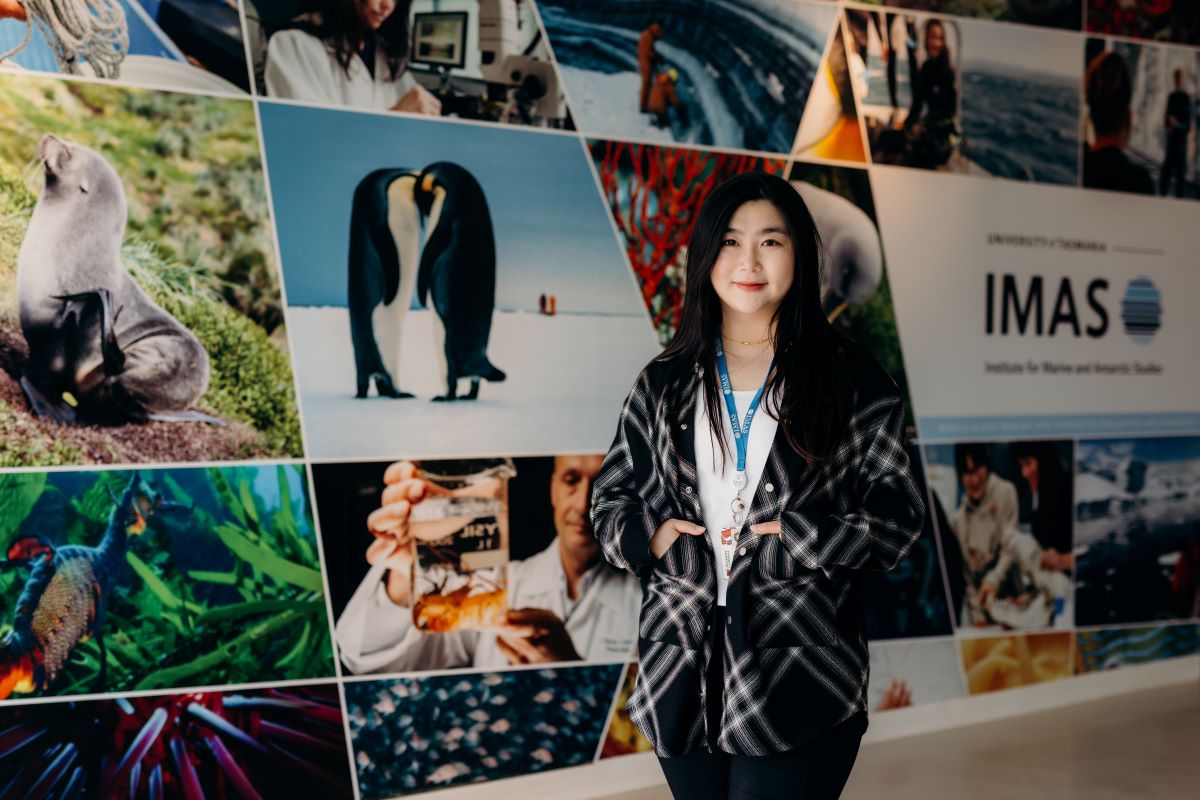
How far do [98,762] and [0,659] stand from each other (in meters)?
0.38

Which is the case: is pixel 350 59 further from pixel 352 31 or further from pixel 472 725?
pixel 472 725

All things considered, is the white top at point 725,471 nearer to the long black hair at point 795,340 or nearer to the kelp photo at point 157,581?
the long black hair at point 795,340

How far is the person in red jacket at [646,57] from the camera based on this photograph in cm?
Answer: 388

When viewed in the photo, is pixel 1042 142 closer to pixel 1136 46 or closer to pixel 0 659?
pixel 1136 46

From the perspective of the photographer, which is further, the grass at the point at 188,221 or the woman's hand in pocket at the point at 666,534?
the grass at the point at 188,221

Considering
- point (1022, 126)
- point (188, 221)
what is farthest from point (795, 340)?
point (1022, 126)

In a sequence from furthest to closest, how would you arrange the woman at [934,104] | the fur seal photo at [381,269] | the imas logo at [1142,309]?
the imas logo at [1142,309] → the woman at [934,104] → the fur seal photo at [381,269]

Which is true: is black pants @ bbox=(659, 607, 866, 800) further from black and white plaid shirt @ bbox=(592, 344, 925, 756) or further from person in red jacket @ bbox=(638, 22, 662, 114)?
person in red jacket @ bbox=(638, 22, 662, 114)

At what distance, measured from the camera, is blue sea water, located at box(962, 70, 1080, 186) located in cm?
460

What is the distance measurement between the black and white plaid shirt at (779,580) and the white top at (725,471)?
24mm

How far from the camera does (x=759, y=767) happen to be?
191 cm

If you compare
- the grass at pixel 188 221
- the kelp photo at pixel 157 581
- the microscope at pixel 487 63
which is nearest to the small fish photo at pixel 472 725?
the kelp photo at pixel 157 581

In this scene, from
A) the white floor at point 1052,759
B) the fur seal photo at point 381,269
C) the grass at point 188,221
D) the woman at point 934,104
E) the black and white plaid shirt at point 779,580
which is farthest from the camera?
the woman at point 934,104

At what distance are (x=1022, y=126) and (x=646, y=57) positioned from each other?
174cm
